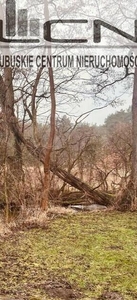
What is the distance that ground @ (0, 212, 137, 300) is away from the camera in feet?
9.24

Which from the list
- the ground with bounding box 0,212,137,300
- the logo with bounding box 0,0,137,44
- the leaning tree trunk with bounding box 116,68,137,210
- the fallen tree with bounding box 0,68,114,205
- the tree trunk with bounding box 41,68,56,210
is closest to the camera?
the ground with bounding box 0,212,137,300

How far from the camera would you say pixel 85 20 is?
7094 mm

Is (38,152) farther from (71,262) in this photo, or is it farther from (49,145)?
(71,262)

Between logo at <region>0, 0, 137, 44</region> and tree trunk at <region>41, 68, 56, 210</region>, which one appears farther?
logo at <region>0, 0, 137, 44</region>

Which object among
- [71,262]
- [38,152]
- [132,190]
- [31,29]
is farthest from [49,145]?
[31,29]

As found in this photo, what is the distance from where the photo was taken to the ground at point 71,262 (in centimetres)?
282

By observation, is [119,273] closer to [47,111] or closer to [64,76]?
[47,111]

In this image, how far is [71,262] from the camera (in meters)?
3.53

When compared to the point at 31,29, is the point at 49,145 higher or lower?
lower

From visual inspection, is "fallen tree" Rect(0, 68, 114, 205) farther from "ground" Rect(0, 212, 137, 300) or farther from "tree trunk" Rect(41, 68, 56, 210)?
"ground" Rect(0, 212, 137, 300)

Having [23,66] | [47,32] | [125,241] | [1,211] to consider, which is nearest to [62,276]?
[125,241]

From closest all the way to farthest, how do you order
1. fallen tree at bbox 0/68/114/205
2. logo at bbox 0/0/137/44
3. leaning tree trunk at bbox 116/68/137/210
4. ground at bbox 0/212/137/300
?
ground at bbox 0/212/137/300, leaning tree trunk at bbox 116/68/137/210, fallen tree at bbox 0/68/114/205, logo at bbox 0/0/137/44

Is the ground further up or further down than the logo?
further down

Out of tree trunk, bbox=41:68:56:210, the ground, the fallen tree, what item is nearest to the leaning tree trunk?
the fallen tree
